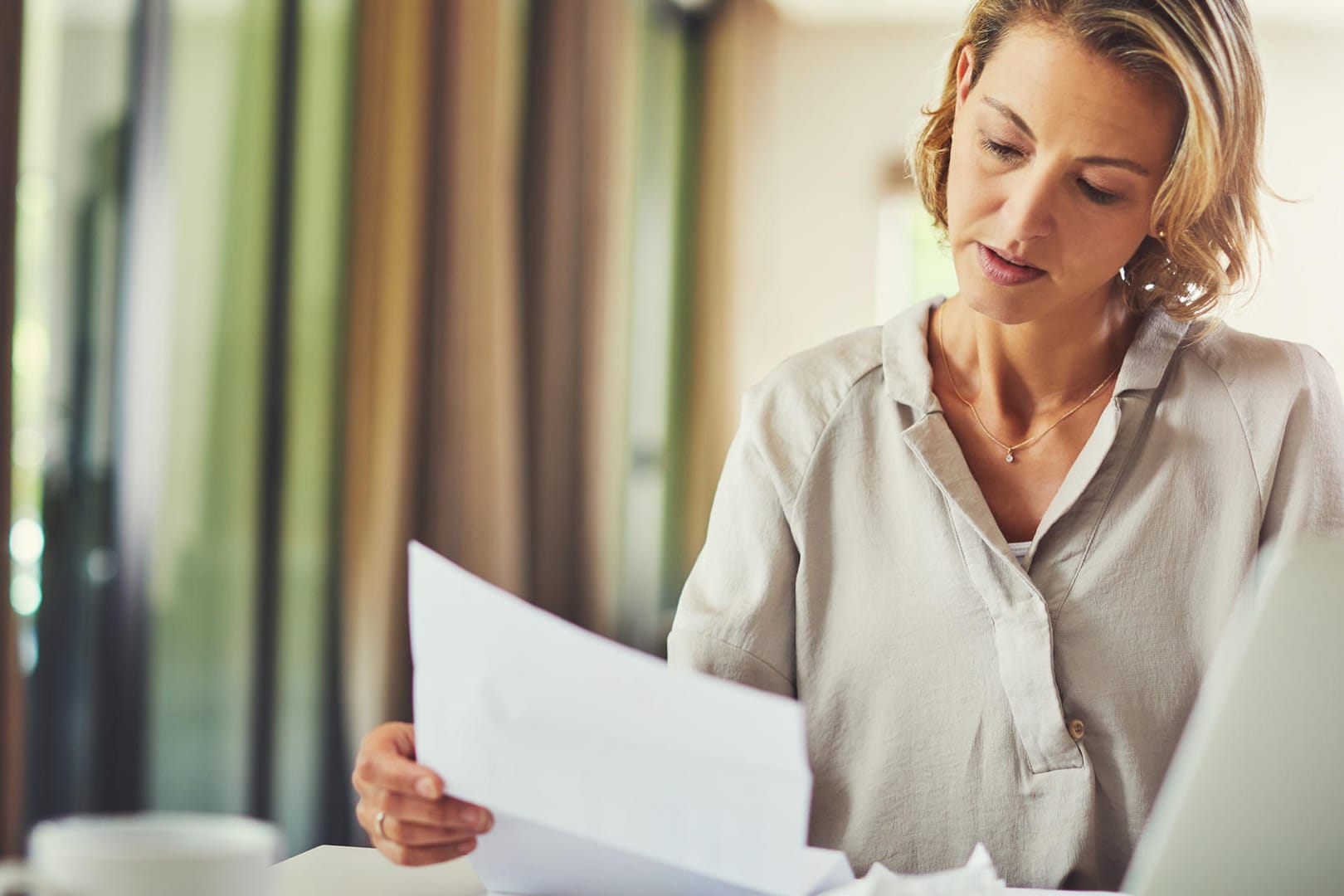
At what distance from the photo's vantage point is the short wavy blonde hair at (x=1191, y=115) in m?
1.04

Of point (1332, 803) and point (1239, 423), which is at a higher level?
point (1239, 423)

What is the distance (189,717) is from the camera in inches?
87.0

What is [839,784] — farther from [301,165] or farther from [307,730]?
[301,165]

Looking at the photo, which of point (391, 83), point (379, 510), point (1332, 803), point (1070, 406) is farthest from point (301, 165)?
point (1332, 803)

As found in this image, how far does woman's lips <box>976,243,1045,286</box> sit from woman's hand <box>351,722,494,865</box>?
61cm

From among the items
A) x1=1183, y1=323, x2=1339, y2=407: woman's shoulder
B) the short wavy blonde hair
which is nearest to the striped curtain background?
the short wavy blonde hair

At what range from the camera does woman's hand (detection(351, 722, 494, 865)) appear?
80 cm

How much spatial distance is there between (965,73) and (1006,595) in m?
0.48

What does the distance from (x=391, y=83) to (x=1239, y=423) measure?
80.5 inches

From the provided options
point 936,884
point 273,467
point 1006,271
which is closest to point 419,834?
point 936,884

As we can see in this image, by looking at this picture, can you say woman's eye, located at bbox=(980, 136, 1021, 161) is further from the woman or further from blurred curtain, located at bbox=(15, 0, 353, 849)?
blurred curtain, located at bbox=(15, 0, 353, 849)

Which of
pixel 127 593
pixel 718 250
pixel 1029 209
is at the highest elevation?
pixel 718 250

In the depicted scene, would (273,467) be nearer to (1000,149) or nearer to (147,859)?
(1000,149)

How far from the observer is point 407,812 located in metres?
0.81
